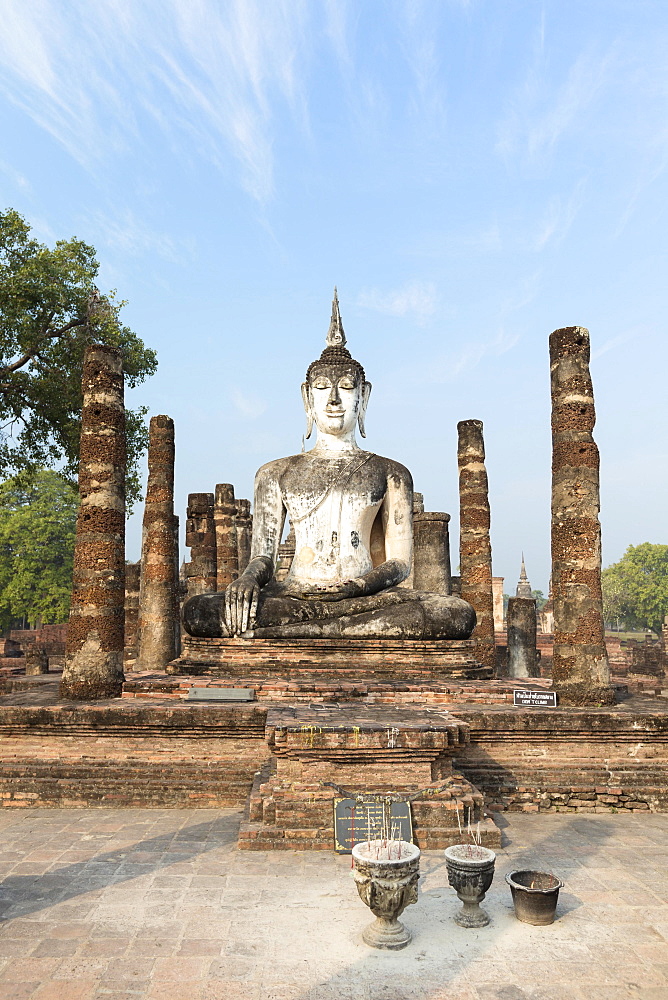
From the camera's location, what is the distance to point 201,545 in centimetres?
1803

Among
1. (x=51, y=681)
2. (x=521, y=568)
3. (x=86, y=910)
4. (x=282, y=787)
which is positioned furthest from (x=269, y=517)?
(x=521, y=568)

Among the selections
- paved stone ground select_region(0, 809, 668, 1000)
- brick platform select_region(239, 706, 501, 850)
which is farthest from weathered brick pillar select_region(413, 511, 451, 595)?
paved stone ground select_region(0, 809, 668, 1000)

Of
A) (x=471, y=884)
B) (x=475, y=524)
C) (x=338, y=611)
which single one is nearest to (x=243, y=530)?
(x=475, y=524)

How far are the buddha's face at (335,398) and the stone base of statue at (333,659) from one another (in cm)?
376

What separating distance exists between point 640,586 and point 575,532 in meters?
64.6

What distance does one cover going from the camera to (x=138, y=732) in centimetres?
706

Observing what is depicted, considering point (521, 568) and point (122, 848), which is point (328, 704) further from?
point (521, 568)

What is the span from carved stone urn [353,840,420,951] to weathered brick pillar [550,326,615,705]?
4642mm

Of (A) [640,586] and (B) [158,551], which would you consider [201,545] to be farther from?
(A) [640,586]

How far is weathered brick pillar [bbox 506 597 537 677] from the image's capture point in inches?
742

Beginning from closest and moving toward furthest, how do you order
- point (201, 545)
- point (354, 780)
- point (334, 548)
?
point (354, 780)
point (334, 548)
point (201, 545)

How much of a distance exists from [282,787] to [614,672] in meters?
21.9

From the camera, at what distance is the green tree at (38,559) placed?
36625mm

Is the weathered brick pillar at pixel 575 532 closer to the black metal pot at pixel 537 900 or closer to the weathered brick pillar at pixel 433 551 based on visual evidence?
the black metal pot at pixel 537 900
